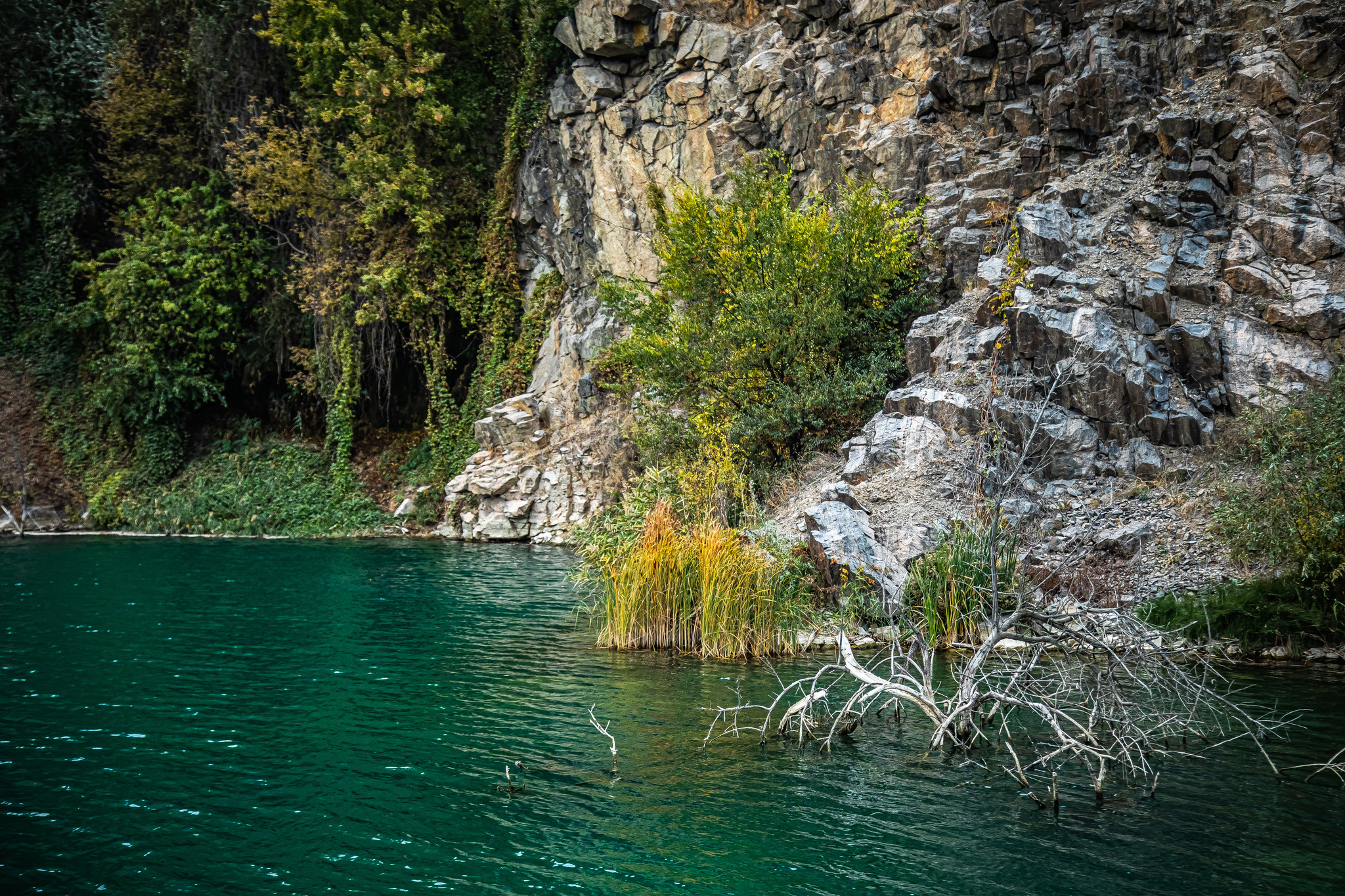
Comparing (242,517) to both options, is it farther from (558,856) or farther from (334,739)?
(558,856)

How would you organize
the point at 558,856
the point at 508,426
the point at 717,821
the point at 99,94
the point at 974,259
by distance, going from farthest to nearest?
1. the point at 99,94
2. the point at 508,426
3. the point at 974,259
4. the point at 717,821
5. the point at 558,856

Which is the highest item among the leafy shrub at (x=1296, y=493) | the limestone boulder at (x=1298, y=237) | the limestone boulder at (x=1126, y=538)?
the limestone boulder at (x=1298, y=237)

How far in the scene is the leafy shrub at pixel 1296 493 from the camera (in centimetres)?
907

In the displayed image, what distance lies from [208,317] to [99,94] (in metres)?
9.12

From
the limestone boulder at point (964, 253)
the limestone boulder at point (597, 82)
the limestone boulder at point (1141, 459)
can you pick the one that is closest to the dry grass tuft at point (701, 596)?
the limestone boulder at point (1141, 459)

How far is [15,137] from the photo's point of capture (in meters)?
27.8

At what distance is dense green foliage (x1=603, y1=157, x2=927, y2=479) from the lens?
561 inches

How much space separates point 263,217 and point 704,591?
23.3 meters

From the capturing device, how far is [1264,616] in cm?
934

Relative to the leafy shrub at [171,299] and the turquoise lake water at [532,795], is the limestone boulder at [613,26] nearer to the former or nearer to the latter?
the leafy shrub at [171,299]

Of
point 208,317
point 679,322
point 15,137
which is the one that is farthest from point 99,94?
point 679,322

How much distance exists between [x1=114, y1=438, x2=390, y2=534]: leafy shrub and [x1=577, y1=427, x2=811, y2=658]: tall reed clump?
16.8 metres

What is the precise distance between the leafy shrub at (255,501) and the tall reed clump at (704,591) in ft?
55.3

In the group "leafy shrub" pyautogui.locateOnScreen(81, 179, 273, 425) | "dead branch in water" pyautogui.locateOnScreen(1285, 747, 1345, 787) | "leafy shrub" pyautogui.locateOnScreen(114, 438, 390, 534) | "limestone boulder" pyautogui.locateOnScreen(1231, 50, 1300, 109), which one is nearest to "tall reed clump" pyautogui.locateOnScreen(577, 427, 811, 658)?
"dead branch in water" pyautogui.locateOnScreen(1285, 747, 1345, 787)
